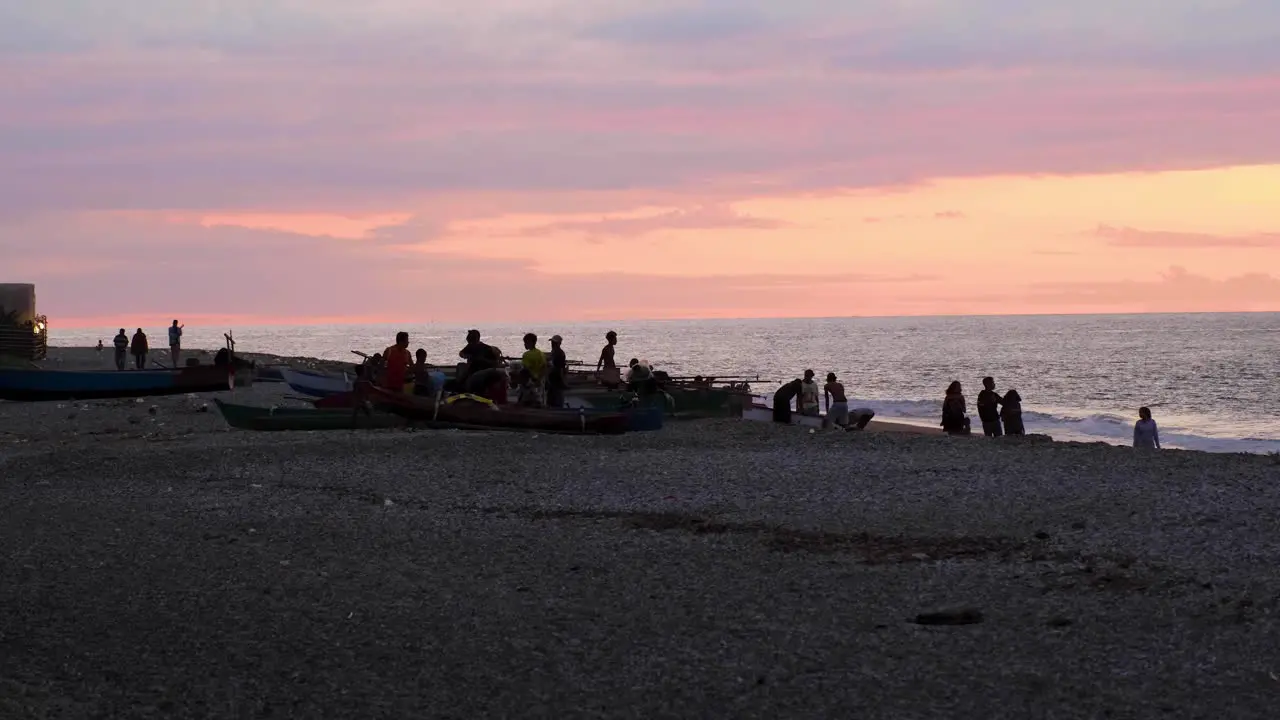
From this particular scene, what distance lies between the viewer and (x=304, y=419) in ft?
91.2

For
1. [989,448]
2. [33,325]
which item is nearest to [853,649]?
[989,448]

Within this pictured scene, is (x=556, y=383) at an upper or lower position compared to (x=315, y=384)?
upper

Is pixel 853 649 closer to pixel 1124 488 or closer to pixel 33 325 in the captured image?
pixel 1124 488

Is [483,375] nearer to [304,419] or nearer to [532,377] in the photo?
[532,377]

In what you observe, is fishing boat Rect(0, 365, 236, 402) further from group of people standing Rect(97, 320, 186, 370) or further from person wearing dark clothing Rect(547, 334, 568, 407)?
person wearing dark clothing Rect(547, 334, 568, 407)

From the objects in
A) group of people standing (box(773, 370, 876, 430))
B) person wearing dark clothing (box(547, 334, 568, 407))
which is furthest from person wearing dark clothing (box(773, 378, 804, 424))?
person wearing dark clothing (box(547, 334, 568, 407))

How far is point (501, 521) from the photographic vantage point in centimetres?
1540

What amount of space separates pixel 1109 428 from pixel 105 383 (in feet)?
111

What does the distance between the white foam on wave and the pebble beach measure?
25.5 metres

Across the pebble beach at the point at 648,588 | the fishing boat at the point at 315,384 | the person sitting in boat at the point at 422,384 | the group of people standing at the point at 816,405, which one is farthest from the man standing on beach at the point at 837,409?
the fishing boat at the point at 315,384

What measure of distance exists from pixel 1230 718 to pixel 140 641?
268 inches

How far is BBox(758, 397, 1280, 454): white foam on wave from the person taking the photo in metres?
44.9

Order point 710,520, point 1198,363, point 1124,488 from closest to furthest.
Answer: point 710,520
point 1124,488
point 1198,363

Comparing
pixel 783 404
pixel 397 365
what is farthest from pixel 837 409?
pixel 397 365
